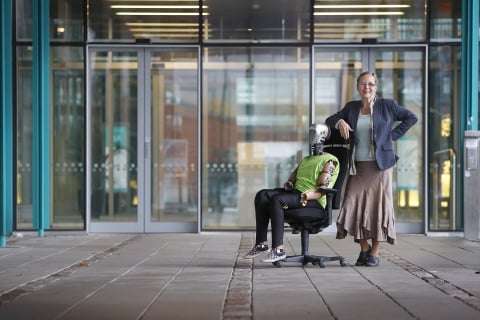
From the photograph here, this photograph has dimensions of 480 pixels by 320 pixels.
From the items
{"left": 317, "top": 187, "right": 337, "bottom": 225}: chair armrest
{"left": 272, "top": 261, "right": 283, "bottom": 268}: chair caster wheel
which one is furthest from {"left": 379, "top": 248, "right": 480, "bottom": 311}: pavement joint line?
{"left": 272, "top": 261, "right": 283, "bottom": 268}: chair caster wheel

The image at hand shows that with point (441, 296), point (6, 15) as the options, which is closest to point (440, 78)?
point (6, 15)

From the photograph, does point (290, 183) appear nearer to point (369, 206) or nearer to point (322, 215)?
point (322, 215)

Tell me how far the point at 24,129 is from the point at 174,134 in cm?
193

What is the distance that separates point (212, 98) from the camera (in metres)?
12.4

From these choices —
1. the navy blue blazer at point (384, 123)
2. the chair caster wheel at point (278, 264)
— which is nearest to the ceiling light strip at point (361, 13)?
the navy blue blazer at point (384, 123)

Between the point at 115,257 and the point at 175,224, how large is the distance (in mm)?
3386

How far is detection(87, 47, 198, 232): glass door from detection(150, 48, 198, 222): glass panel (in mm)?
13

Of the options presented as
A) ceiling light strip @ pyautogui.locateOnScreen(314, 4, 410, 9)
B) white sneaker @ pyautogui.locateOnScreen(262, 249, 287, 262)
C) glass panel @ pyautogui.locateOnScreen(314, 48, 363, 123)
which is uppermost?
ceiling light strip @ pyautogui.locateOnScreen(314, 4, 410, 9)

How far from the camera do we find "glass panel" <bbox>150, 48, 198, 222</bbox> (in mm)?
12422

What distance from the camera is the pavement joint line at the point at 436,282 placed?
19.4 ft

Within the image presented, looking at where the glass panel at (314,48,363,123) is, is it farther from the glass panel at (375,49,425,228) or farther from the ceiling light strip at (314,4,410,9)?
the ceiling light strip at (314,4,410,9)

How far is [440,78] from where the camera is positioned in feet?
40.1

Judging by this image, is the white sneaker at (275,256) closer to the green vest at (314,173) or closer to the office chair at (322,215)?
the office chair at (322,215)

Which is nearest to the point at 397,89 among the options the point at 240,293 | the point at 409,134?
the point at 409,134
